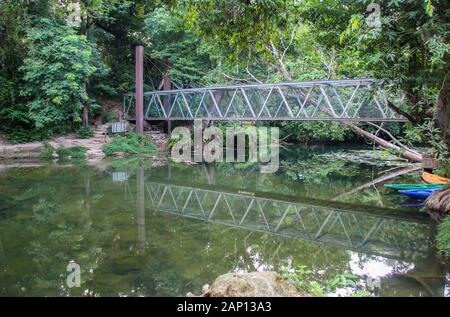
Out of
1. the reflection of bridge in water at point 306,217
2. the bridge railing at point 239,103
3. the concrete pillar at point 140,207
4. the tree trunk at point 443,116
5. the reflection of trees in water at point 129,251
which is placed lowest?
the reflection of bridge in water at point 306,217

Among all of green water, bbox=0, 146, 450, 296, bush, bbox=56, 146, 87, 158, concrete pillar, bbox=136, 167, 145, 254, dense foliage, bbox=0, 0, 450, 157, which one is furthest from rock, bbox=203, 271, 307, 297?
bush, bbox=56, 146, 87, 158

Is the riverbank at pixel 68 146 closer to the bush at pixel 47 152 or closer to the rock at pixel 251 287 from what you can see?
the bush at pixel 47 152

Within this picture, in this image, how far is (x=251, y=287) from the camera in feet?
11.3

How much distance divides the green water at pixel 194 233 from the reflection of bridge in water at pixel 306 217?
0.08 ft

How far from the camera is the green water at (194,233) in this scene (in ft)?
17.0

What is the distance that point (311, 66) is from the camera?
19.3 metres

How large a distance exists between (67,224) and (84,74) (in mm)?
11836

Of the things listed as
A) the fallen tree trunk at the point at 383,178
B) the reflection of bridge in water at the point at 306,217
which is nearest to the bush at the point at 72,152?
the reflection of bridge in water at the point at 306,217

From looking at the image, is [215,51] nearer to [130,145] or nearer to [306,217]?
[306,217]

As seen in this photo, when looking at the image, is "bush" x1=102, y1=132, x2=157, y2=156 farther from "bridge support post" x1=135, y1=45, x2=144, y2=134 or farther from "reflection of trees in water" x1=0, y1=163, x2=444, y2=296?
"reflection of trees in water" x1=0, y1=163, x2=444, y2=296

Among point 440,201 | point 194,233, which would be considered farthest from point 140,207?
point 440,201

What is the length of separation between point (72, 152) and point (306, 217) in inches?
518
